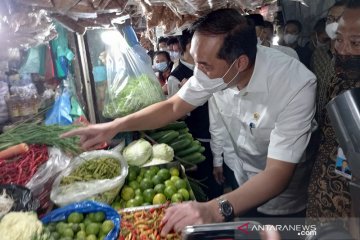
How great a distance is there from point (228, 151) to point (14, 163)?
1.59 metres

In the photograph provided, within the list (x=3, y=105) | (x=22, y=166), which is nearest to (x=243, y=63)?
(x=22, y=166)

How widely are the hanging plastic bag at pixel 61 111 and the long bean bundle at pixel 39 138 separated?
1.09 meters

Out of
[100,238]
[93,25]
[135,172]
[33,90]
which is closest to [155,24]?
[93,25]

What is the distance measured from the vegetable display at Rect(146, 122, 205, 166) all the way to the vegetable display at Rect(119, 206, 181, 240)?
0.86 meters

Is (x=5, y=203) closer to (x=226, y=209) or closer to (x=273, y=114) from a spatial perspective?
(x=226, y=209)

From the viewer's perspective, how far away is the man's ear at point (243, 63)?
172cm

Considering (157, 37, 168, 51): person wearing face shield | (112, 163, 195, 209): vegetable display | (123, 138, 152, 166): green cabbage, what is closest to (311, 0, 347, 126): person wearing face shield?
(112, 163, 195, 209): vegetable display

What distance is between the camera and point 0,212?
1.33 meters

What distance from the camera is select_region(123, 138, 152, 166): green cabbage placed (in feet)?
6.84

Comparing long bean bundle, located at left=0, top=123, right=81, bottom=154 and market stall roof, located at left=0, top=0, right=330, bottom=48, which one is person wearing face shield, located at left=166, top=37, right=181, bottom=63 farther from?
long bean bundle, located at left=0, top=123, right=81, bottom=154

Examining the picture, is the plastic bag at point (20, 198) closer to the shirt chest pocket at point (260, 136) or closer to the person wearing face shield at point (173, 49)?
the shirt chest pocket at point (260, 136)

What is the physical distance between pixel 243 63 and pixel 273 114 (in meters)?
0.34

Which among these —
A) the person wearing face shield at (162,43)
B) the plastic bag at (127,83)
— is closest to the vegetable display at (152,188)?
the plastic bag at (127,83)

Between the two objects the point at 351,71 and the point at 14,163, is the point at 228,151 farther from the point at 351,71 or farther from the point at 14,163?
the point at 14,163
